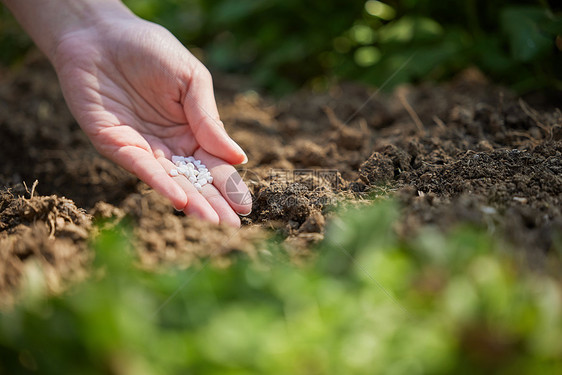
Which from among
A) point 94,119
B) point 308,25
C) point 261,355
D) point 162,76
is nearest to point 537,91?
point 308,25

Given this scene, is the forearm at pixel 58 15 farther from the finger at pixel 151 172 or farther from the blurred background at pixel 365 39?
the blurred background at pixel 365 39

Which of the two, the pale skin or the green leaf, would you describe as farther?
the green leaf

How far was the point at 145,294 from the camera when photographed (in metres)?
1.01

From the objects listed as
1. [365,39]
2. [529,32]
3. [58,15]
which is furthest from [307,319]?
[365,39]

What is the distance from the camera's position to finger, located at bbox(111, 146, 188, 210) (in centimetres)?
165

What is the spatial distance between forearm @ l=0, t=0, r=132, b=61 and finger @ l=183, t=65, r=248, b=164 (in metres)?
0.61

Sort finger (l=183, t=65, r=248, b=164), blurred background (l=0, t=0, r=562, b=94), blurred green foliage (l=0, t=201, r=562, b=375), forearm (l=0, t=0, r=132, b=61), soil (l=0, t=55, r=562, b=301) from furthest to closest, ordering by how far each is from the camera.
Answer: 1. blurred background (l=0, t=0, r=562, b=94)
2. forearm (l=0, t=0, r=132, b=61)
3. finger (l=183, t=65, r=248, b=164)
4. soil (l=0, t=55, r=562, b=301)
5. blurred green foliage (l=0, t=201, r=562, b=375)

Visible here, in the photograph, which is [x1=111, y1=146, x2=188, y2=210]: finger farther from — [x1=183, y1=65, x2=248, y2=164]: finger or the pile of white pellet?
[x1=183, y1=65, x2=248, y2=164]: finger

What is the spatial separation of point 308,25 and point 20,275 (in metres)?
3.20

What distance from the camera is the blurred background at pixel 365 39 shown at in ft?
8.81

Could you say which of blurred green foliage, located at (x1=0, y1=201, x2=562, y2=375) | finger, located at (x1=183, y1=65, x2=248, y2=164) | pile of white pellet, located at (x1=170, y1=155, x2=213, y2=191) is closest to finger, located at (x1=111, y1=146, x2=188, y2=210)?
pile of white pellet, located at (x1=170, y1=155, x2=213, y2=191)

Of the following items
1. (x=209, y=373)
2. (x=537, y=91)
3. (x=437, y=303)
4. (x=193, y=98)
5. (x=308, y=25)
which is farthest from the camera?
(x=308, y=25)

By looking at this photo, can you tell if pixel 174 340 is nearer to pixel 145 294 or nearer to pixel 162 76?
pixel 145 294

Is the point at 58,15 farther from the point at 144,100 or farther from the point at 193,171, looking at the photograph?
the point at 193,171
